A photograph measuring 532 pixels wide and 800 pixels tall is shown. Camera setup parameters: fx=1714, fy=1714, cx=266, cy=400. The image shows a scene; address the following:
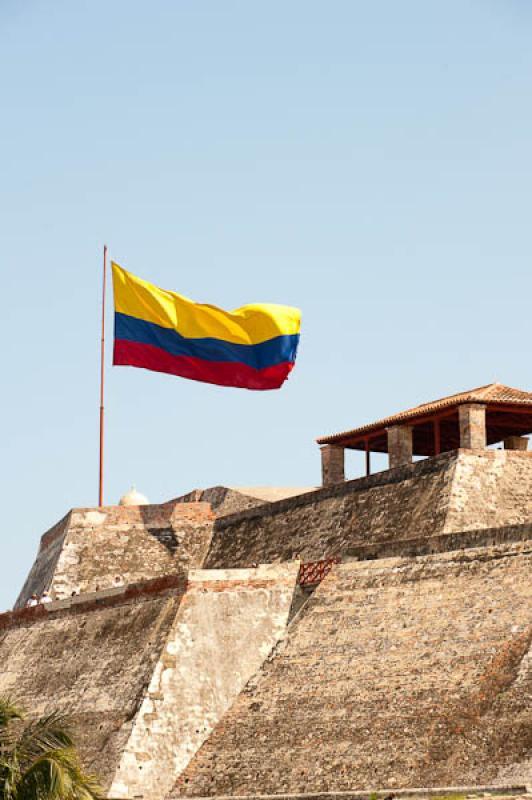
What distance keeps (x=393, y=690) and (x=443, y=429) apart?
12.0 m

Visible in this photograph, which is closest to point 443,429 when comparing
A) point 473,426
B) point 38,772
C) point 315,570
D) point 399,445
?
point 399,445

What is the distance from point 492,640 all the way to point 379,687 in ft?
6.71

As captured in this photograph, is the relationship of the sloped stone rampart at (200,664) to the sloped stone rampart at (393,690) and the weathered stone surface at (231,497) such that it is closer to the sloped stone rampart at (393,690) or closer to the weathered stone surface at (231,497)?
the sloped stone rampart at (393,690)

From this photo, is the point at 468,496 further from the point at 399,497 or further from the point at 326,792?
the point at 326,792

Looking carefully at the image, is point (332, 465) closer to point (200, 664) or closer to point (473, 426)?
point (473, 426)

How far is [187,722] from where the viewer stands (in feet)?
95.6

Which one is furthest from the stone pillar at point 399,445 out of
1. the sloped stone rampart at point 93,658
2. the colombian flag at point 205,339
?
the sloped stone rampart at point 93,658

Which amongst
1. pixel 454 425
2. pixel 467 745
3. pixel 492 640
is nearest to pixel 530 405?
pixel 454 425

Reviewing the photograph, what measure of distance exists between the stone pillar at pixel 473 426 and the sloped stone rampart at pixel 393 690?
457cm

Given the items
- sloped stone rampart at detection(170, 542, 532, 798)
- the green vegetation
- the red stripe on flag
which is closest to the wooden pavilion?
the red stripe on flag

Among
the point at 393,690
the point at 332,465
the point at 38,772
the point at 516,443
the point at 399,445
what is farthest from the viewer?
the point at 332,465

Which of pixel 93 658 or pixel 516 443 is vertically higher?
pixel 516 443

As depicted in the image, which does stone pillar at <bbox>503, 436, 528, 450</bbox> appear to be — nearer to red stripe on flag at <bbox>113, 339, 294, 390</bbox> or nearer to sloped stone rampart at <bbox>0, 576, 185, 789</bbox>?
red stripe on flag at <bbox>113, 339, 294, 390</bbox>

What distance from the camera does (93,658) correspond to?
32.6 m
